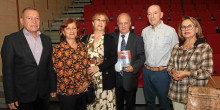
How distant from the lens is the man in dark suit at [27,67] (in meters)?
1.40

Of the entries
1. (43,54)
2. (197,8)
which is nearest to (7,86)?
(43,54)

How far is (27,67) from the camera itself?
147 cm

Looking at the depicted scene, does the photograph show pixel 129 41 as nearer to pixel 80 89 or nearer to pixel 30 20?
pixel 80 89

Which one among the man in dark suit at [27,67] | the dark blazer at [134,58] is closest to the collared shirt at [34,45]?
the man in dark suit at [27,67]

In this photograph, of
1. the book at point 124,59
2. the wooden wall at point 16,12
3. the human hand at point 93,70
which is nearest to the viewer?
the human hand at point 93,70

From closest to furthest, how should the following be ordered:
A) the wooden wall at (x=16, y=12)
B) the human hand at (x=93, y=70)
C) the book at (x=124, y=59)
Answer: the human hand at (x=93, y=70) < the book at (x=124, y=59) < the wooden wall at (x=16, y=12)

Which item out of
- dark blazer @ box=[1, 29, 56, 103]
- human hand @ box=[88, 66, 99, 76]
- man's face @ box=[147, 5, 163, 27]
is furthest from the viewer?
man's face @ box=[147, 5, 163, 27]

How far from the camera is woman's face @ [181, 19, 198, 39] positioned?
5.01ft

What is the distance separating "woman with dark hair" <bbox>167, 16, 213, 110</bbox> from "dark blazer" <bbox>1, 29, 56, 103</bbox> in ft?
4.26

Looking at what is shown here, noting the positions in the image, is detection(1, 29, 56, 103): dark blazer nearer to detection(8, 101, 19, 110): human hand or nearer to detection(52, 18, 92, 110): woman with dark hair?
detection(8, 101, 19, 110): human hand

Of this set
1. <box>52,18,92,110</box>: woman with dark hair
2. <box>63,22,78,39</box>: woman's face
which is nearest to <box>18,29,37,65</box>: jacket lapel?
<box>52,18,92,110</box>: woman with dark hair

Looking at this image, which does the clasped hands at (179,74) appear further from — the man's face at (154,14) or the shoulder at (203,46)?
the man's face at (154,14)

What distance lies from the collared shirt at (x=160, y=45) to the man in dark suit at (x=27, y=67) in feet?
3.98

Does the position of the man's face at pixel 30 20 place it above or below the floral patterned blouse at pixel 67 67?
above
